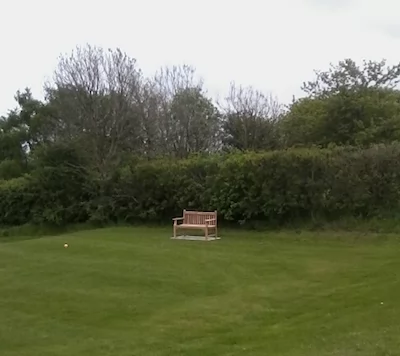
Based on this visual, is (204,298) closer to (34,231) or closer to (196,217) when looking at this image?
(196,217)

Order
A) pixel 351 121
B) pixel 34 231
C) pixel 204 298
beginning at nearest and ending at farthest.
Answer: pixel 204 298 → pixel 34 231 → pixel 351 121

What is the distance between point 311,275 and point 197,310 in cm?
327

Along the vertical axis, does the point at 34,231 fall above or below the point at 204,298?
above

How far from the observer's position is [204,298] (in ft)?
31.4

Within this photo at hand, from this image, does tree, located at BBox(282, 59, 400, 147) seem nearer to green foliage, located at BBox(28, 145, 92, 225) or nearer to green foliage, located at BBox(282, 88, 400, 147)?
green foliage, located at BBox(282, 88, 400, 147)

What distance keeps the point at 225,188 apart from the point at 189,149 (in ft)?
37.1

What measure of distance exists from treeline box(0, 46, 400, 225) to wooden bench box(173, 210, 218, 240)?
1079 mm

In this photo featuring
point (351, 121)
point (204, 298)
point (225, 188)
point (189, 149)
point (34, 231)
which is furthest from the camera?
point (189, 149)

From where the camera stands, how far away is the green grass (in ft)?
22.3

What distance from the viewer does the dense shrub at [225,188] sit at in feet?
55.5

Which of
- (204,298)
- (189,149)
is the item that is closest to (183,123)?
(189,149)

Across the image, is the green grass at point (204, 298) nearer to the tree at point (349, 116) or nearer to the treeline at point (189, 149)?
the treeline at point (189, 149)

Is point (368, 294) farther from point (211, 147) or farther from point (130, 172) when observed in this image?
point (211, 147)

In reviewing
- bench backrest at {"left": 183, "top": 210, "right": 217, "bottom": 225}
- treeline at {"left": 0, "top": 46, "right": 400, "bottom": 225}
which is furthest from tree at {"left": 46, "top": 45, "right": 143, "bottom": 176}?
bench backrest at {"left": 183, "top": 210, "right": 217, "bottom": 225}
